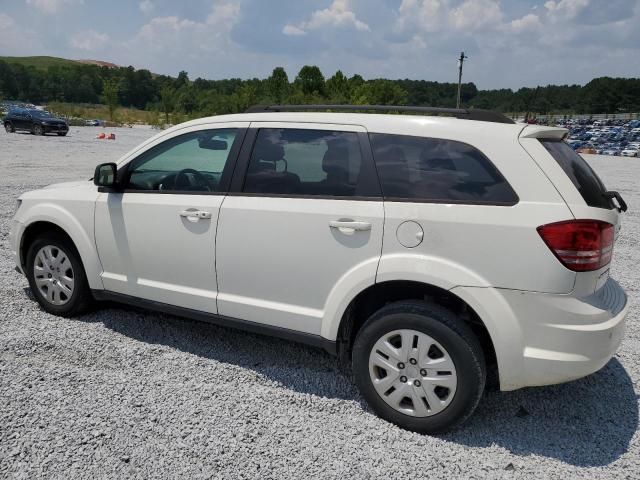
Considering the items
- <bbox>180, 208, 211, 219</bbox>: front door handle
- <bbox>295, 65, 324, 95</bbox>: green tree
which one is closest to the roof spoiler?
<bbox>180, 208, 211, 219</bbox>: front door handle

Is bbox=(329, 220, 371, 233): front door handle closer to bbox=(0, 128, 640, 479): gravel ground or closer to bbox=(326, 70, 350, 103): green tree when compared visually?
bbox=(0, 128, 640, 479): gravel ground

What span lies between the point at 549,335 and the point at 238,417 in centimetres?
183

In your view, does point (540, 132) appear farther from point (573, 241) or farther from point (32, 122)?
point (32, 122)

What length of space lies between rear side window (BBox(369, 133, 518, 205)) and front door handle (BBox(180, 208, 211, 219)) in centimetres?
122

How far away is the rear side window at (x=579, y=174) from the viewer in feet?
9.21

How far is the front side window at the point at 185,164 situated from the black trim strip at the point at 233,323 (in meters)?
0.87

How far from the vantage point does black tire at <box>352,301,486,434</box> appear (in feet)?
9.22

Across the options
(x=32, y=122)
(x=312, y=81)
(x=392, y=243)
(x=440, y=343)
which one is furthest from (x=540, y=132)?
(x=312, y=81)

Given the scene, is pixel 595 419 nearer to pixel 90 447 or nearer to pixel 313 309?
pixel 313 309

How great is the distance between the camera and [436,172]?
296 centimetres

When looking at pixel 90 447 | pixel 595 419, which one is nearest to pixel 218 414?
pixel 90 447

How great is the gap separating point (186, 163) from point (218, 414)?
6.21 feet

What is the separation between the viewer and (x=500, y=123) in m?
3.04

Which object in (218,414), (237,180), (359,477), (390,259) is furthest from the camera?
(237,180)
